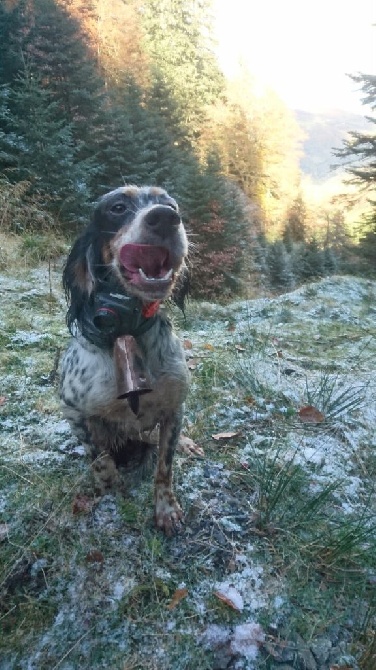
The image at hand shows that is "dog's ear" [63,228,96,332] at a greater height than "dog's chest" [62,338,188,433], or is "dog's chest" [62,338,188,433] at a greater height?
"dog's ear" [63,228,96,332]

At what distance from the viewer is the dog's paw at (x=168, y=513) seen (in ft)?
7.39

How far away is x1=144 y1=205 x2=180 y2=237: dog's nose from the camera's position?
1807 millimetres

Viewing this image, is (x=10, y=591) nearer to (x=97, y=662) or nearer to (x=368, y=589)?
(x=97, y=662)

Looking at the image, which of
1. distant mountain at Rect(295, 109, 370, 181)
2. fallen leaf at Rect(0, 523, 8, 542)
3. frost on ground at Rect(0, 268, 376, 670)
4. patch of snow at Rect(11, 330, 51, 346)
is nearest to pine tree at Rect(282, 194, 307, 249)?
patch of snow at Rect(11, 330, 51, 346)

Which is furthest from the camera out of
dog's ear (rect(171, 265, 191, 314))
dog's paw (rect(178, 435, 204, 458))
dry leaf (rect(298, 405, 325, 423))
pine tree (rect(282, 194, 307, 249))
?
pine tree (rect(282, 194, 307, 249))

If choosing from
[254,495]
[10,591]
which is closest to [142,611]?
[10,591]

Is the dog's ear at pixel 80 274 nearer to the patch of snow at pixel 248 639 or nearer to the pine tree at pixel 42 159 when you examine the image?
the patch of snow at pixel 248 639

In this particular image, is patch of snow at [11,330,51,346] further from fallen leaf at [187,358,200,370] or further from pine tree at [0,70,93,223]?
pine tree at [0,70,93,223]

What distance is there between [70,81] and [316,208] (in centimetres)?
1806

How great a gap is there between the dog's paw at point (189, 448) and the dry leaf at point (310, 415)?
2.67ft

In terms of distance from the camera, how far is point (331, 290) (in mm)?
8328

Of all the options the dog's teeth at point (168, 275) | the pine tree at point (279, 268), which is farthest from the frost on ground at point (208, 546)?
the pine tree at point (279, 268)

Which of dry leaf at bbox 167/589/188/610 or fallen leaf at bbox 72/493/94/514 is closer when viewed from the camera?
dry leaf at bbox 167/589/188/610

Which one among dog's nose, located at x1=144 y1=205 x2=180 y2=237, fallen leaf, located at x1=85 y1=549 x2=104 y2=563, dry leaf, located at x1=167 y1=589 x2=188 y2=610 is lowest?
dry leaf, located at x1=167 y1=589 x2=188 y2=610
